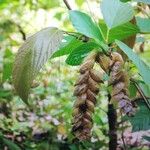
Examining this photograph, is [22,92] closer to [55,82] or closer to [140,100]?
[140,100]

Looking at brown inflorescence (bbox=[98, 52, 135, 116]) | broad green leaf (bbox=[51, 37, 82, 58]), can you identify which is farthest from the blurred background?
brown inflorescence (bbox=[98, 52, 135, 116])

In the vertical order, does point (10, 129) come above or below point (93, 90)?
below

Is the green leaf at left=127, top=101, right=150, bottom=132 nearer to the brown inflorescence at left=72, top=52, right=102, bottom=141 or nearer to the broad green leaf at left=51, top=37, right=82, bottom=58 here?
the broad green leaf at left=51, top=37, right=82, bottom=58

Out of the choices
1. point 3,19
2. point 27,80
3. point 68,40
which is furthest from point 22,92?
point 3,19

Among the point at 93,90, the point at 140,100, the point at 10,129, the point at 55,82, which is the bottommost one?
the point at 55,82

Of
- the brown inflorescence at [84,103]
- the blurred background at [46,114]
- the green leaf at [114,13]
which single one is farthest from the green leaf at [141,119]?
the brown inflorescence at [84,103]
